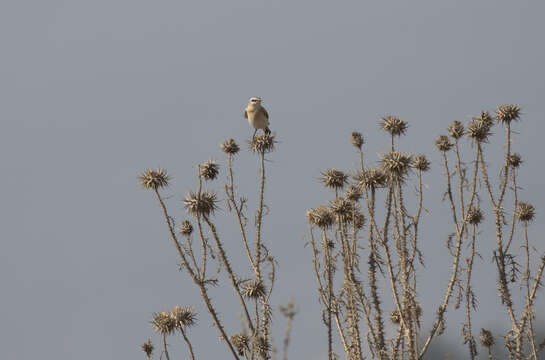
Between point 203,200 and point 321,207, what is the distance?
8.79 feet

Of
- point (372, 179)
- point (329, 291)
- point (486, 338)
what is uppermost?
point (372, 179)

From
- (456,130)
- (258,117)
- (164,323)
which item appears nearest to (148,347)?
(164,323)

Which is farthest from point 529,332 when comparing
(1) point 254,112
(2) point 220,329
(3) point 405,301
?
(1) point 254,112

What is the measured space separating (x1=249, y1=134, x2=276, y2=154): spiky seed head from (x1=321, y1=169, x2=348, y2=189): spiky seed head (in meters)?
1.66

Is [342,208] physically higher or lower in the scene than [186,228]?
lower

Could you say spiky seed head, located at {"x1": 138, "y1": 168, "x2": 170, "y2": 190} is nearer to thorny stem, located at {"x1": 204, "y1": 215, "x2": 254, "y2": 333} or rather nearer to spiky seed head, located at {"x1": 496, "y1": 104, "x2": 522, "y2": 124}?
thorny stem, located at {"x1": 204, "y1": 215, "x2": 254, "y2": 333}

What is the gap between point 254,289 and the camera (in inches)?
666

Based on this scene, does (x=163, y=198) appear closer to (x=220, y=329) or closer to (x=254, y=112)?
(x=220, y=329)

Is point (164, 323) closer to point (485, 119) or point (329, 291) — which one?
point (329, 291)

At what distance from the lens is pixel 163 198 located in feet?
52.1

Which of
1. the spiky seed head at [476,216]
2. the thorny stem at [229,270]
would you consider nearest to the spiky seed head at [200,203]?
the thorny stem at [229,270]

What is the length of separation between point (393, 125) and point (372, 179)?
6.91ft

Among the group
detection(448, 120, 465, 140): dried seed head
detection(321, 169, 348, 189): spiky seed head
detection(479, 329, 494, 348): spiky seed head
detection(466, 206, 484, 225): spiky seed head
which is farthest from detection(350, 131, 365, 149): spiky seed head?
detection(479, 329, 494, 348): spiky seed head

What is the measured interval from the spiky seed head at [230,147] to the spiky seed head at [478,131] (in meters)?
5.96
